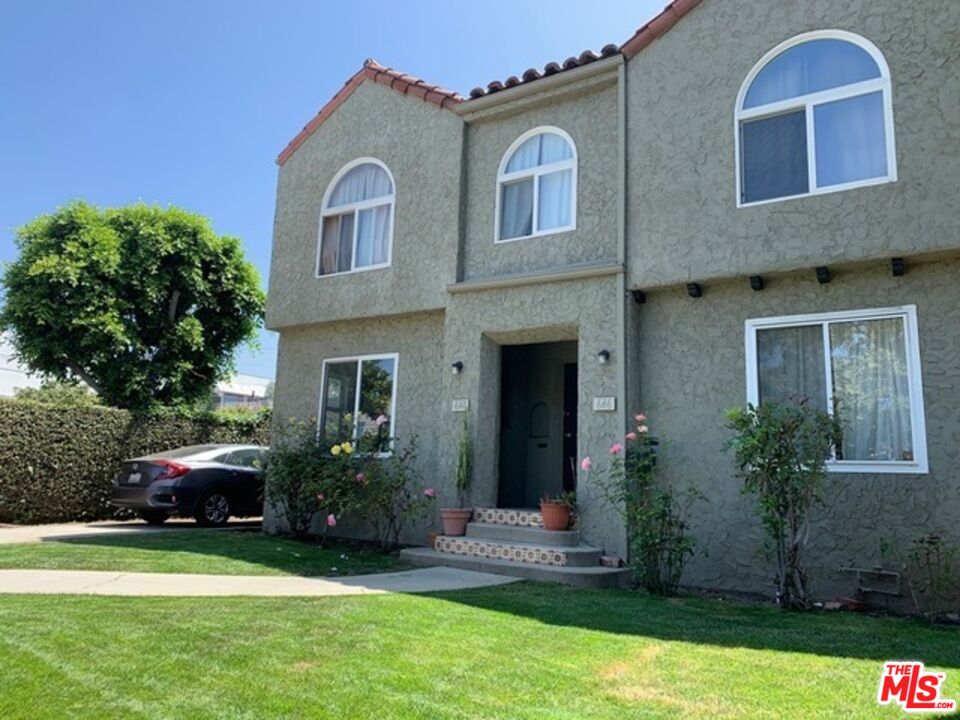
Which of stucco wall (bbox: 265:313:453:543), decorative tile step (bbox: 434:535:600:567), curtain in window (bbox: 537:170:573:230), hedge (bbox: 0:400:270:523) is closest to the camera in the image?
decorative tile step (bbox: 434:535:600:567)

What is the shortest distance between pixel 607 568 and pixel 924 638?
348 centimetres

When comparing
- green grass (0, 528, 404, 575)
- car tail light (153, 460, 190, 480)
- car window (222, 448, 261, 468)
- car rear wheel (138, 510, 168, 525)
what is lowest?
green grass (0, 528, 404, 575)

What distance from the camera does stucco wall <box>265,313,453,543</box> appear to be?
1117cm

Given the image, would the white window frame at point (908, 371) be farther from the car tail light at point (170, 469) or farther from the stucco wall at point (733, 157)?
the car tail light at point (170, 469)

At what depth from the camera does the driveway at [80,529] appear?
11.0 metres

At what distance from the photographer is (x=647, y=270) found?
910 cm

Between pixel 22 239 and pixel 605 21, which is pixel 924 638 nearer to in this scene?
pixel 605 21

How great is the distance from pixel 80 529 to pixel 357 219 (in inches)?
289

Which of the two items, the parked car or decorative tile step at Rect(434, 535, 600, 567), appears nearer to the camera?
decorative tile step at Rect(434, 535, 600, 567)

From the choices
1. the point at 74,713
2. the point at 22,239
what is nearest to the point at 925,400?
the point at 74,713

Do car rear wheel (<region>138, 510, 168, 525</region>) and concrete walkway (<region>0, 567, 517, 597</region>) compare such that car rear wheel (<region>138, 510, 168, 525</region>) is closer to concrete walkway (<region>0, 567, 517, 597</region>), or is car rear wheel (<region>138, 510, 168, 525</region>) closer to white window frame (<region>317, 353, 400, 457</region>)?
white window frame (<region>317, 353, 400, 457</region>)

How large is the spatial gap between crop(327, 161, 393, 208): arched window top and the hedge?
6.32 m

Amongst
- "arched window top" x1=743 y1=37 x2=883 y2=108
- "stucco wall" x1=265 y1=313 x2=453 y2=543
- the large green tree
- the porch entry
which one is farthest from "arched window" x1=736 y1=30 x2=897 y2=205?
the large green tree

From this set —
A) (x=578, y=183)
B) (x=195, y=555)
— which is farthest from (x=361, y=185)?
(x=195, y=555)
